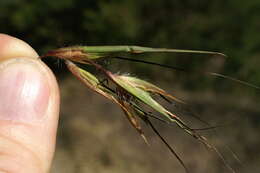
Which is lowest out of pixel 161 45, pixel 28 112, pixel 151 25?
pixel 161 45

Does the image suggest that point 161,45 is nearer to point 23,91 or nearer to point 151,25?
point 151,25

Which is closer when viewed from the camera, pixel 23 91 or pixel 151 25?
pixel 23 91

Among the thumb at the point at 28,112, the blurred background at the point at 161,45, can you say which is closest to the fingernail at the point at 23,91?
the thumb at the point at 28,112

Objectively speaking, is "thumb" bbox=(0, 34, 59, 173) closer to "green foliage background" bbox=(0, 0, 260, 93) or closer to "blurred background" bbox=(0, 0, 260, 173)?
"blurred background" bbox=(0, 0, 260, 173)

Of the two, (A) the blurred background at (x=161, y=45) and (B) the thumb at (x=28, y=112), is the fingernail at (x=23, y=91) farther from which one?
(A) the blurred background at (x=161, y=45)

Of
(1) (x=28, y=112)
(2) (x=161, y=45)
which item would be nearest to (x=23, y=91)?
(1) (x=28, y=112)

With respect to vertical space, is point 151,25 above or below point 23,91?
below

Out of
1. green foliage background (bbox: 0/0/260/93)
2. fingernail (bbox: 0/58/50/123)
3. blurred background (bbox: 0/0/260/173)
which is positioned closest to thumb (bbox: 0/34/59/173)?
fingernail (bbox: 0/58/50/123)
